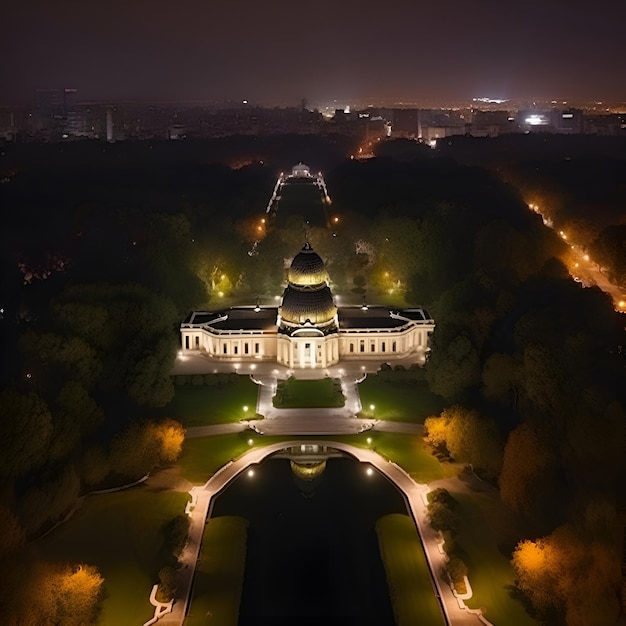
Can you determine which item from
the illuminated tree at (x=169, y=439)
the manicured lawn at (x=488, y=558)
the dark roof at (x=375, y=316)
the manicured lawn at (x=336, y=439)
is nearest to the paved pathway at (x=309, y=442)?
the manicured lawn at (x=336, y=439)

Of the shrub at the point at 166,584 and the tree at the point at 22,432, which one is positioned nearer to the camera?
the shrub at the point at 166,584

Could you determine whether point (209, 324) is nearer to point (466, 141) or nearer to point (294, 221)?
point (294, 221)

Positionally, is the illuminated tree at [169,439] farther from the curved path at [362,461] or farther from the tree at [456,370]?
the tree at [456,370]

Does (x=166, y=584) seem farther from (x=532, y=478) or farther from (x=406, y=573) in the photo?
(x=532, y=478)

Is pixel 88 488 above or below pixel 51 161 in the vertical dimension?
below

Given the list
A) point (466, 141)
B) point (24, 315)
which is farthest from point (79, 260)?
point (466, 141)

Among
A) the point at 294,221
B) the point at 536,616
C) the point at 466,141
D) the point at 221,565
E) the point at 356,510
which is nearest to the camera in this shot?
the point at 536,616

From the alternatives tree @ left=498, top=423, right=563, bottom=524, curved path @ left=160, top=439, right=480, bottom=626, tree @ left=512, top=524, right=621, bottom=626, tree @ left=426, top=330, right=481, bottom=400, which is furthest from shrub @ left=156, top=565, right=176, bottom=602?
tree @ left=426, top=330, right=481, bottom=400
